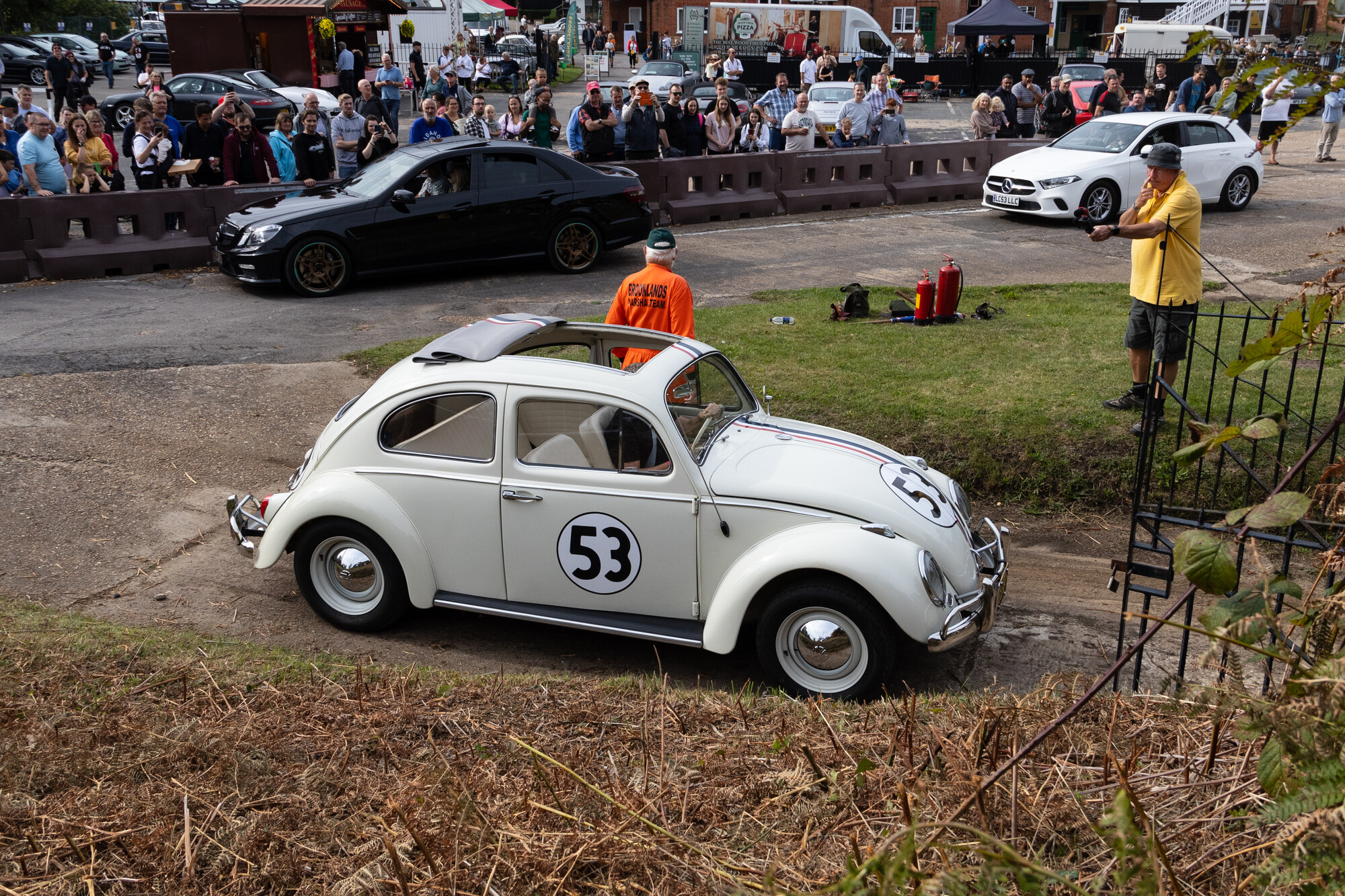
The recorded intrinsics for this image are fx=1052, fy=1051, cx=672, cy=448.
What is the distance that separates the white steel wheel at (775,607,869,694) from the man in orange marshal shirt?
117 inches

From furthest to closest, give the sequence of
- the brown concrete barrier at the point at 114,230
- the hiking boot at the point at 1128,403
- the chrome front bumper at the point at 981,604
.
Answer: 1. the brown concrete barrier at the point at 114,230
2. the hiking boot at the point at 1128,403
3. the chrome front bumper at the point at 981,604

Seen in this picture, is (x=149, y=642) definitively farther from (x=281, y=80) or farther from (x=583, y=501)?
(x=281, y=80)

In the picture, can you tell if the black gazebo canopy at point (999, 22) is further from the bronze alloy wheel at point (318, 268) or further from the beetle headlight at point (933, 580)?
the beetle headlight at point (933, 580)

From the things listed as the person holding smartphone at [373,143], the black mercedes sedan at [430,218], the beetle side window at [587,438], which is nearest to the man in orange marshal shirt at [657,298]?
the beetle side window at [587,438]

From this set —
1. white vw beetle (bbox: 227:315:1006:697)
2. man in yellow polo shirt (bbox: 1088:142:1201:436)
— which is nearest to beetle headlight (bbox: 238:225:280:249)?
white vw beetle (bbox: 227:315:1006:697)

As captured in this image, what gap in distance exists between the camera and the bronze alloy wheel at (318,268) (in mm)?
12945

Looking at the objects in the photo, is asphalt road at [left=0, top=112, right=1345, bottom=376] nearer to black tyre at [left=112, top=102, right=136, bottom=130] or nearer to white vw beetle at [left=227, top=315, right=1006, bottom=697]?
white vw beetle at [left=227, top=315, right=1006, bottom=697]

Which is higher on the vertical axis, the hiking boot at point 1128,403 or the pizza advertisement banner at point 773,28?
the pizza advertisement banner at point 773,28

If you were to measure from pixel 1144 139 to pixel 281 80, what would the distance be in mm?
24150

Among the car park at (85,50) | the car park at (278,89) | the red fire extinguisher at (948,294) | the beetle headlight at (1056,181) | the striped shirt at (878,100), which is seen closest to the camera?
the red fire extinguisher at (948,294)

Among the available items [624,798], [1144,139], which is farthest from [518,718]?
[1144,139]

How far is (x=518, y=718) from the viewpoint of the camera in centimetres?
431

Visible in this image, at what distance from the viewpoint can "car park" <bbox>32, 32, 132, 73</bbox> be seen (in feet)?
138

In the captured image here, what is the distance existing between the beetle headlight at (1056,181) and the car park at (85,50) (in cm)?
3800
